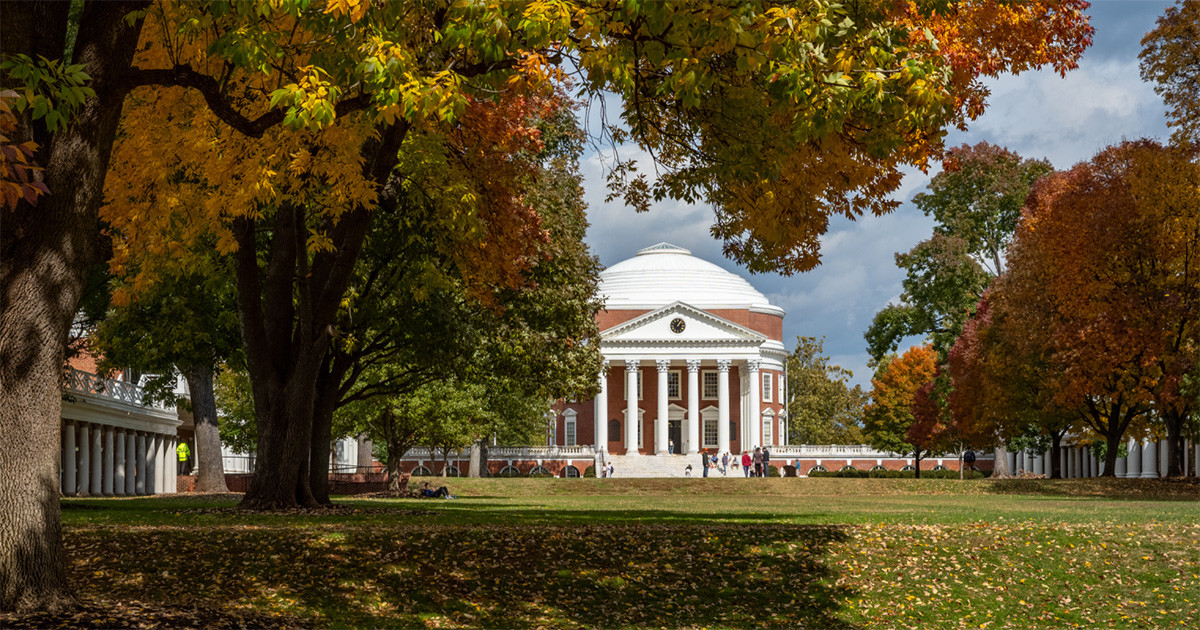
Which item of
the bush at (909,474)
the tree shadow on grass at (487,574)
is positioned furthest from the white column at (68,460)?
the bush at (909,474)

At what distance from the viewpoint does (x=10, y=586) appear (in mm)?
9344

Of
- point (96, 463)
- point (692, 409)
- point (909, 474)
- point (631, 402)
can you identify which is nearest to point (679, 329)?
point (692, 409)

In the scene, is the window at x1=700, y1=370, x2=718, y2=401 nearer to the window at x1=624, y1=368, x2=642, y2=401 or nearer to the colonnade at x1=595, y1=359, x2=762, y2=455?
the colonnade at x1=595, y1=359, x2=762, y2=455

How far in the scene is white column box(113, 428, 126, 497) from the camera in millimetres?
46256

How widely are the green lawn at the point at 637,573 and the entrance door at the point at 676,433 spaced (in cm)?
8204

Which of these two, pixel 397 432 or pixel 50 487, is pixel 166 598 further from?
pixel 397 432

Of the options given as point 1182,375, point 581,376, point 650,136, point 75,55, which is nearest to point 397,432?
point 581,376

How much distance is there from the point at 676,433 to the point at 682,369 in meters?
5.47

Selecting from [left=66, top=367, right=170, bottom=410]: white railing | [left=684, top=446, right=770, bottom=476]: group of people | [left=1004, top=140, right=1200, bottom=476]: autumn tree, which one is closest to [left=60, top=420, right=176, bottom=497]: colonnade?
[left=66, top=367, right=170, bottom=410]: white railing

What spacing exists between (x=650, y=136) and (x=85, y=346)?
72.7ft

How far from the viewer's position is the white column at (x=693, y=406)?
94125 mm

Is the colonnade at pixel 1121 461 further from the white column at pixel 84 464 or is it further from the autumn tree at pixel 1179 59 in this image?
the white column at pixel 84 464

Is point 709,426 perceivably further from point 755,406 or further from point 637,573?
point 637,573

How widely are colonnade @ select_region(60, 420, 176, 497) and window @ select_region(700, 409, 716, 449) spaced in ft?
169
